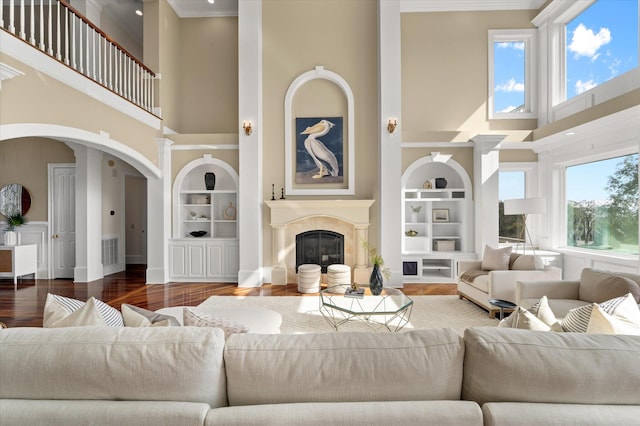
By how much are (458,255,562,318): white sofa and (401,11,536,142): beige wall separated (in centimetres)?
334

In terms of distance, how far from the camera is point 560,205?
6277 mm

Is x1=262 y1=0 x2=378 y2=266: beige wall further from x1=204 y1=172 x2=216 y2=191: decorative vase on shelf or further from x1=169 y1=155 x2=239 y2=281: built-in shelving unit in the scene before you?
x1=204 y1=172 x2=216 y2=191: decorative vase on shelf

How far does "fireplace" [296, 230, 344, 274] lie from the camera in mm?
6141

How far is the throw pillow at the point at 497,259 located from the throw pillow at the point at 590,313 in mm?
2859

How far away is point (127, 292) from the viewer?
5.41 m

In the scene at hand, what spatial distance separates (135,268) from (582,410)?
8371mm

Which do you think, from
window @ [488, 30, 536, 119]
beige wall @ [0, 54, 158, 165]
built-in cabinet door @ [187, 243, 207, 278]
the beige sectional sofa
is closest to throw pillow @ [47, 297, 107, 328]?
beige wall @ [0, 54, 158, 165]

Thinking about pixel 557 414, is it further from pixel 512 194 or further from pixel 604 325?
pixel 512 194

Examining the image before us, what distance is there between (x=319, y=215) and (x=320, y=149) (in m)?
1.25

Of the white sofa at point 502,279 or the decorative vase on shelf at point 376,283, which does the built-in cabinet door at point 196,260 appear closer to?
the decorative vase on shelf at point 376,283

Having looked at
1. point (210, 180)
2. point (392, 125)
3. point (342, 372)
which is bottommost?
point (342, 372)

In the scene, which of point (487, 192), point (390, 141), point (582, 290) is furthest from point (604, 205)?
point (390, 141)

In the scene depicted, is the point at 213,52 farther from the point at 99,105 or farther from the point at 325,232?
the point at 325,232

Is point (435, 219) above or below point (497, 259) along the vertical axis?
above
